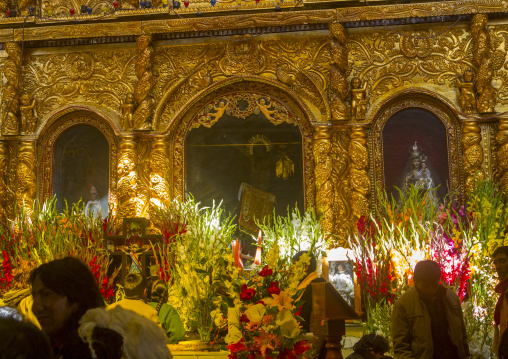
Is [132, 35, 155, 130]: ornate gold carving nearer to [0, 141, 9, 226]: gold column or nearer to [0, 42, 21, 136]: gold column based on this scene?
[0, 42, 21, 136]: gold column

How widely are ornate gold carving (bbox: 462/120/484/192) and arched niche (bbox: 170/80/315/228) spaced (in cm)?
233

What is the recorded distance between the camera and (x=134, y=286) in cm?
797

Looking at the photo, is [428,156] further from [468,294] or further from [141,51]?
[141,51]

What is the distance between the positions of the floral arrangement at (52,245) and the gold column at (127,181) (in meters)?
0.76

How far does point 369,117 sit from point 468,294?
11.3 ft

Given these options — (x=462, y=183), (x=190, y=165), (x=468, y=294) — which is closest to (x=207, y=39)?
(x=190, y=165)

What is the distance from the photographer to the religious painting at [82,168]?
11.6 metres

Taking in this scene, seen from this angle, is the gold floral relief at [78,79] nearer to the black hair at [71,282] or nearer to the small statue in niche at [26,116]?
the small statue in niche at [26,116]

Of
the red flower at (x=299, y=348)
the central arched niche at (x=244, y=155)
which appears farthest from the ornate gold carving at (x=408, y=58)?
the red flower at (x=299, y=348)

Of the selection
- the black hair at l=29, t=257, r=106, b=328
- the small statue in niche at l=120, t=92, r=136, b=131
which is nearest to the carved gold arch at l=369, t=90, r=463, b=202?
the small statue in niche at l=120, t=92, r=136, b=131

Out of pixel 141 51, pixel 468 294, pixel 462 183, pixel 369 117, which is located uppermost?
pixel 141 51

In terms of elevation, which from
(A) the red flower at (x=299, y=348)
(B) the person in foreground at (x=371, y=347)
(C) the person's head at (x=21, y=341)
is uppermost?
(C) the person's head at (x=21, y=341)

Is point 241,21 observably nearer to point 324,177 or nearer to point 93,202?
point 324,177

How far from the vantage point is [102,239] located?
9852 millimetres
